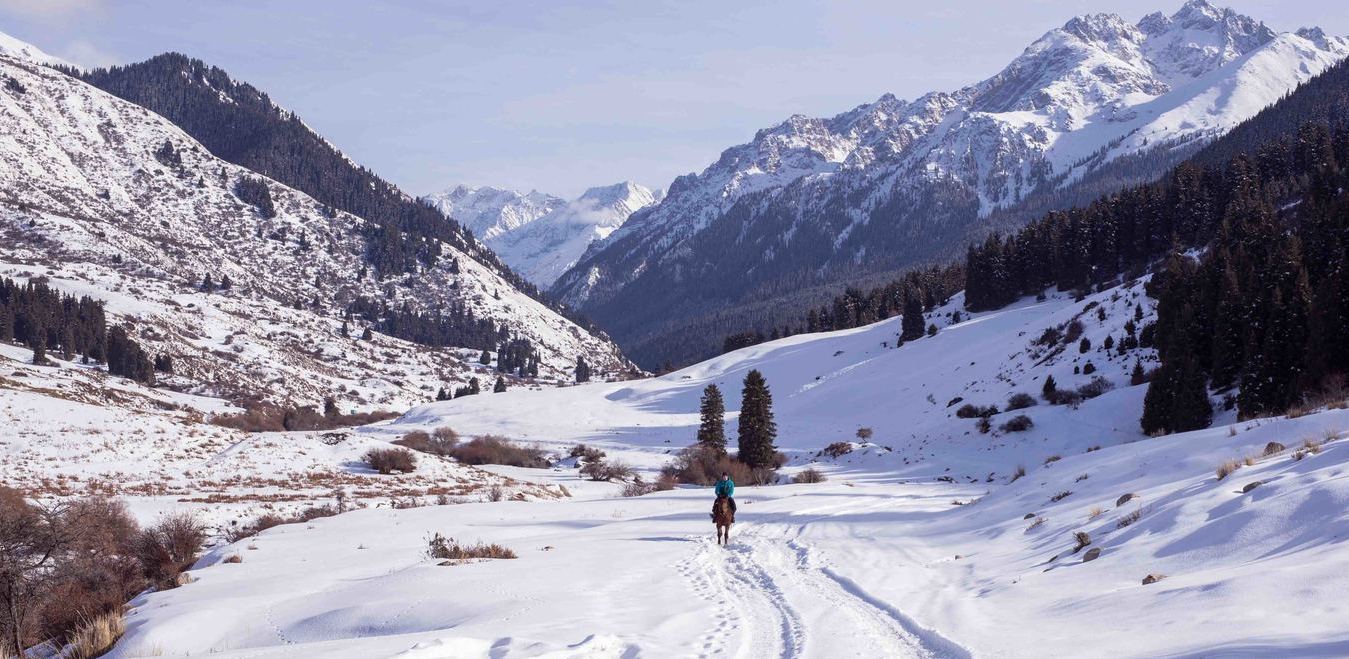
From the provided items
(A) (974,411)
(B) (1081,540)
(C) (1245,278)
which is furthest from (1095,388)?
(B) (1081,540)

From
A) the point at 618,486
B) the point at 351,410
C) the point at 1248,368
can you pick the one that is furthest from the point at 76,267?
the point at 1248,368

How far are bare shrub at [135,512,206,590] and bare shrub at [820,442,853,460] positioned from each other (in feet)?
146

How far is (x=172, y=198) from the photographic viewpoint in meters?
195

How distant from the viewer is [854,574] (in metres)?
14.6

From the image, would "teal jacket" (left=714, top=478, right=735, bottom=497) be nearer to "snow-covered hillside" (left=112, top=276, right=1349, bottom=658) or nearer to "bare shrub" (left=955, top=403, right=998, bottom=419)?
"snow-covered hillside" (left=112, top=276, right=1349, bottom=658)

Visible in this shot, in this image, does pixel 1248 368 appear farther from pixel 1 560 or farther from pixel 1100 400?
pixel 1 560

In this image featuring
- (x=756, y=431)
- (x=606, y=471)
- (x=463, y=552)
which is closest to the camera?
(x=463, y=552)

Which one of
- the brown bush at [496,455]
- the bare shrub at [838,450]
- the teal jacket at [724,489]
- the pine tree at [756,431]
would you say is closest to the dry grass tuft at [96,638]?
the teal jacket at [724,489]

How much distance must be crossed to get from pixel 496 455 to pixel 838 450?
91.3 ft

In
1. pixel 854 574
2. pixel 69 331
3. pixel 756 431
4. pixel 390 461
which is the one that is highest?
pixel 69 331

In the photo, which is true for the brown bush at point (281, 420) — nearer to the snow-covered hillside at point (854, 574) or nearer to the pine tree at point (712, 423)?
the pine tree at point (712, 423)

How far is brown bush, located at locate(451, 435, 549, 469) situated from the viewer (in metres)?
64.6

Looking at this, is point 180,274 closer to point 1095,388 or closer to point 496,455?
point 496,455

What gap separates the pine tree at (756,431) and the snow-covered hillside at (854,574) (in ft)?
76.7
